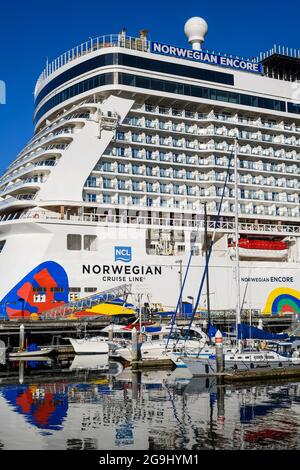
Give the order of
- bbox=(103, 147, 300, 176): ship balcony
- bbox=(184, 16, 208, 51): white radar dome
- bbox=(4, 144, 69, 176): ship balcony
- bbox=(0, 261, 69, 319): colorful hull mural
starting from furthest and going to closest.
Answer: bbox=(184, 16, 208, 51): white radar dome, bbox=(103, 147, 300, 176): ship balcony, bbox=(4, 144, 69, 176): ship balcony, bbox=(0, 261, 69, 319): colorful hull mural

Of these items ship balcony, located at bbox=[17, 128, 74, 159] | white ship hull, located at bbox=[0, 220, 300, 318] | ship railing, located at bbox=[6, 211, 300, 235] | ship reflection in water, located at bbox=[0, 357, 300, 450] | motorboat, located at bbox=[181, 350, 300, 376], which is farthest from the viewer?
ship balcony, located at bbox=[17, 128, 74, 159]

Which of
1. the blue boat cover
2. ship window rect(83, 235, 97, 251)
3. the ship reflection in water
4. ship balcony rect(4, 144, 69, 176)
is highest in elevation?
ship balcony rect(4, 144, 69, 176)

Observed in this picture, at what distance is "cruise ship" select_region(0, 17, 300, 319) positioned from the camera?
38094 millimetres

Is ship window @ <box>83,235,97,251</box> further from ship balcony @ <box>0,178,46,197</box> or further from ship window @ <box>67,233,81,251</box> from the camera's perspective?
ship balcony @ <box>0,178,46,197</box>

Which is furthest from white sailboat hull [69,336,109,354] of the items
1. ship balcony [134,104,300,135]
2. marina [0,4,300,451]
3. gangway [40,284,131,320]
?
ship balcony [134,104,300,135]

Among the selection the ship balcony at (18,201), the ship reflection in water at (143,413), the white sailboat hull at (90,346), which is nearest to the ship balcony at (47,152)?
the ship balcony at (18,201)

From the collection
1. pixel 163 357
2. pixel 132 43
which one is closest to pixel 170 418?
pixel 163 357

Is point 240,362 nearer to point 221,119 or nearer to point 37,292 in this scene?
point 37,292

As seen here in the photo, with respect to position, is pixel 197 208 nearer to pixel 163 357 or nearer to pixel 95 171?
pixel 95 171

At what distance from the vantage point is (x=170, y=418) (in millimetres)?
18000

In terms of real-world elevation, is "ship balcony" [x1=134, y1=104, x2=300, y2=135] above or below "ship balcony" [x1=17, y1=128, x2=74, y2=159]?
above

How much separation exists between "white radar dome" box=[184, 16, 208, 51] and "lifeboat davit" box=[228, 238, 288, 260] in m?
18.3

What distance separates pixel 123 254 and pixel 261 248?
11.6 meters

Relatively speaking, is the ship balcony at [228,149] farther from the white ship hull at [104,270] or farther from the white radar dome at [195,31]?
the white radar dome at [195,31]
